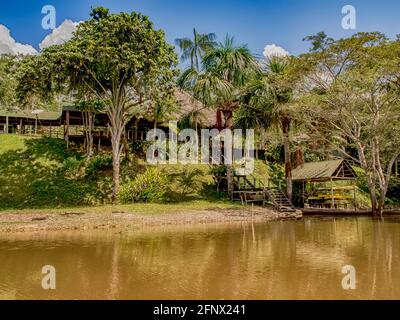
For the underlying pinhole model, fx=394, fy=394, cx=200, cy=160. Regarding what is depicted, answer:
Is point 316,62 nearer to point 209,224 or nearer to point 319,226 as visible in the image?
point 319,226

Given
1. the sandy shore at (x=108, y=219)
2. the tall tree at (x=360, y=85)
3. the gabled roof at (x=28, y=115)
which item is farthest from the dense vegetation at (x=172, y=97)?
the gabled roof at (x=28, y=115)

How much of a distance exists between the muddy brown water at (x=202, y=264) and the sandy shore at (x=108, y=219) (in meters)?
1.27

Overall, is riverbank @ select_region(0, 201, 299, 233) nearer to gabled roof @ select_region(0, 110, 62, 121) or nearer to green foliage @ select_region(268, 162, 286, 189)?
green foliage @ select_region(268, 162, 286, 189)

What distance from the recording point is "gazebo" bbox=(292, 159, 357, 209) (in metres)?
26.0

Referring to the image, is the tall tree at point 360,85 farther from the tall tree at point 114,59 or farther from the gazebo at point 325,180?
Answer: the tall tree at point 114,59

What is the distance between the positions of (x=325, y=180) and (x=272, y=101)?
7354 millimetres

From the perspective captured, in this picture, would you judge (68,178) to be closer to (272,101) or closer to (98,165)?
(98,165)

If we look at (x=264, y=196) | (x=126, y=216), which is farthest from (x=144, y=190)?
(x=264, y=196)

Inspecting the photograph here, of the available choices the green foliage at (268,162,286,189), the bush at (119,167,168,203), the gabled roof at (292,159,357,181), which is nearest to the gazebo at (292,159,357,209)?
the gabled roof at (292,159,357,181)

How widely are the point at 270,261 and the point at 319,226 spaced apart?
29.2 ft

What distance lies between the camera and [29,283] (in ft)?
25.0

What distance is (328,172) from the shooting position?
84.6ft
